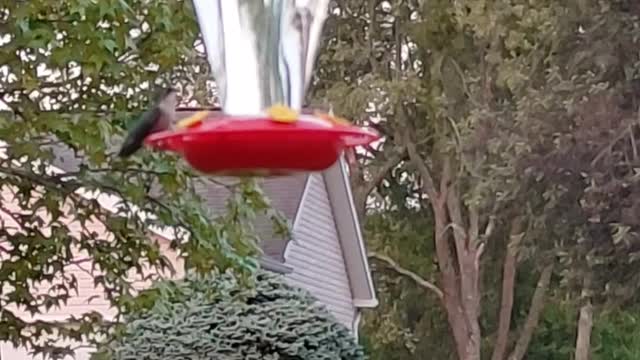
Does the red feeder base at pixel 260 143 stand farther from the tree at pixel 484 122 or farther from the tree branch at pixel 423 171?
the tree branch at pixel 423 171

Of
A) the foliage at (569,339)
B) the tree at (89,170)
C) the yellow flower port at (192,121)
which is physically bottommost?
the foliage at (569,339)

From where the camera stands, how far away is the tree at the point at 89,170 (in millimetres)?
4547

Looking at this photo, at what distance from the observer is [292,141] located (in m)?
2.63

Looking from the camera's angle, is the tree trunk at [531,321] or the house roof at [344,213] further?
the tree trunk at [531,321]

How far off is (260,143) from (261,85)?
8.9 inches

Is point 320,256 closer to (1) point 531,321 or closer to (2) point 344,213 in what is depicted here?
(2) point 344,213

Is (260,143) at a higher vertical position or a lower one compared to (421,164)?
higher

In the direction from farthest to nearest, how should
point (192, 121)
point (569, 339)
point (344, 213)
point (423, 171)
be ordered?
point (569, 339) → point (423, 171) → point (344, 213) → point (192, 121)

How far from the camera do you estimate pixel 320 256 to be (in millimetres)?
16016

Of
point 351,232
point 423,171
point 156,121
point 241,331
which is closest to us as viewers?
point 156,121

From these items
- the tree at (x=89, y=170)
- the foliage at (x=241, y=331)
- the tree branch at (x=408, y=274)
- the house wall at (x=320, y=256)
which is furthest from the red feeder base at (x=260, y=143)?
the tree branch at (x=408, y=274)

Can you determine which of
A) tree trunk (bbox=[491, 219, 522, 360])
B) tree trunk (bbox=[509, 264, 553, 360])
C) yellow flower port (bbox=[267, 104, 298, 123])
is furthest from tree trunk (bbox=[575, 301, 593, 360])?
yellow flower port (bbox=[267, 104, 298, 123])

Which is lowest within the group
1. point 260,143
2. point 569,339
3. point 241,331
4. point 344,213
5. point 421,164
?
point 569,339

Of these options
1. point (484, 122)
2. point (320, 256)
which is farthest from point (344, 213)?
point (484, 122)
